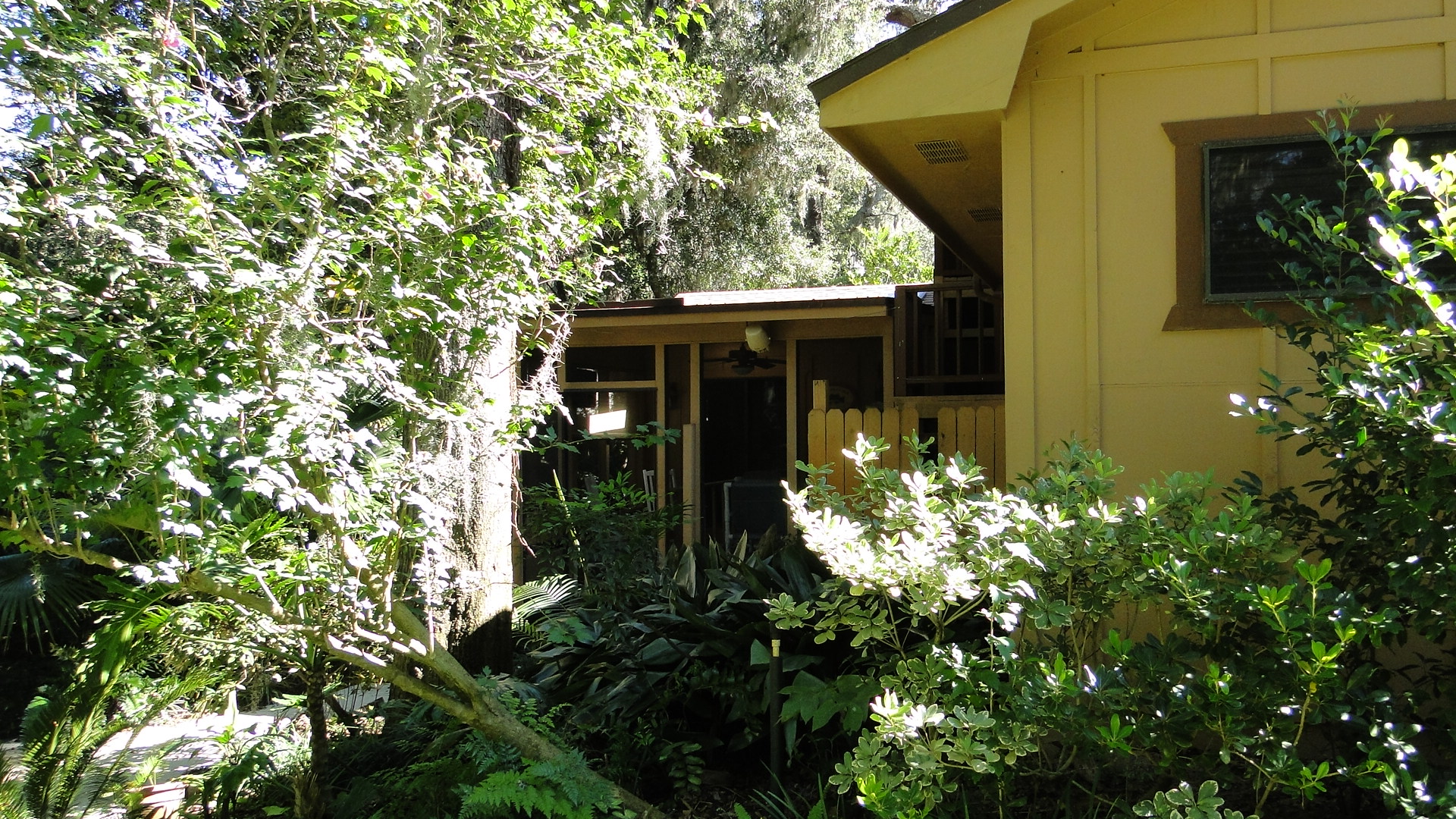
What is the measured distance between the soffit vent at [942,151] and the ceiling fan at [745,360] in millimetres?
4365

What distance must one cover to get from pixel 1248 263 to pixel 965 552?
2.09m

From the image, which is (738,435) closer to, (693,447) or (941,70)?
(693,447)

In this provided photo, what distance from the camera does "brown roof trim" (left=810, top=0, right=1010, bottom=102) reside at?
438 centimetres

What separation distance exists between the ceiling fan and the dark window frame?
548 centimetres

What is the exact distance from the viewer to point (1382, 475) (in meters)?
3.43

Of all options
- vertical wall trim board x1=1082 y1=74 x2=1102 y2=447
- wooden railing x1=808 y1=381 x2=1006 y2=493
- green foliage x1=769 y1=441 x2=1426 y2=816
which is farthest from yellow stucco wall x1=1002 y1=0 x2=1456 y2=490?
wooden railing x1=808 y1=381 x2=1006 y2=493

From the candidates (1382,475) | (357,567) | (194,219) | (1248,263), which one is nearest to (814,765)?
(357,567)

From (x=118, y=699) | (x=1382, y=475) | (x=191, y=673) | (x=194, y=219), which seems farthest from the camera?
(x=118, y=699)

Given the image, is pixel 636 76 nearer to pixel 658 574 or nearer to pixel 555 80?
pixel 555 80

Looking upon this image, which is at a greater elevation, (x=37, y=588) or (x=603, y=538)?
(x=603, y=538)

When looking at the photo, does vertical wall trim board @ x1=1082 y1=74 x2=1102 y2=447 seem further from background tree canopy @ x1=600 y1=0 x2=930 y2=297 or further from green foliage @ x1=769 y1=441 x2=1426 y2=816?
background tree canopy @ x1=600 y1=0 x2=930 y2=297

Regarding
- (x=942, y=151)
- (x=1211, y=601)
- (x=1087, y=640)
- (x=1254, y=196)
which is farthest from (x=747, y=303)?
(x=1211, y=601)

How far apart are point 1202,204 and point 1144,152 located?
1.19 ft

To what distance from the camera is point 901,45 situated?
4539 mm
